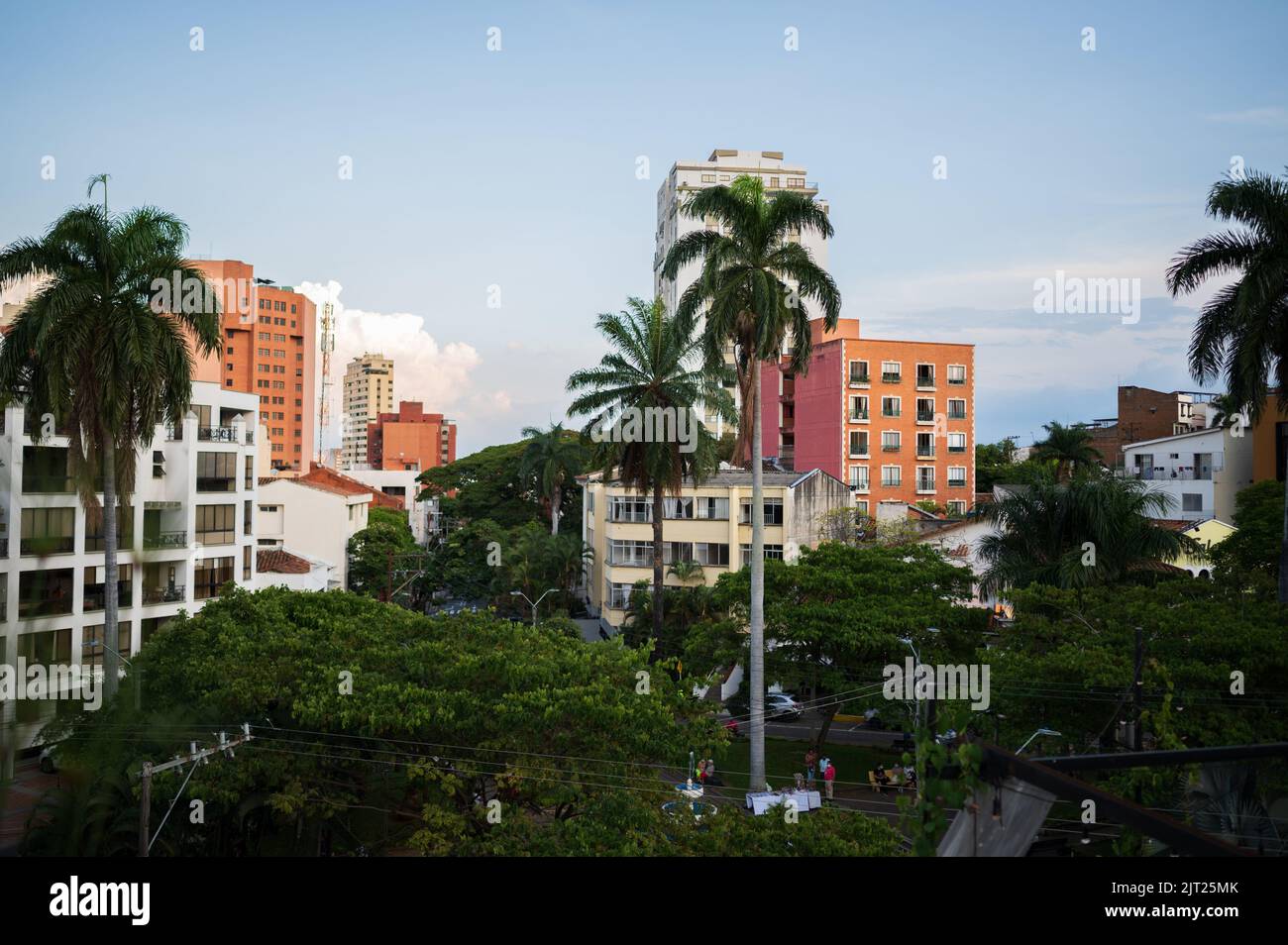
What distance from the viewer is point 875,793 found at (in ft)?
97.7

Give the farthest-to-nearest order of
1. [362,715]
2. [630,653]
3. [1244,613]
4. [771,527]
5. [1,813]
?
[771,527] < [1244,613] < [630,653] < [362,715] < [1,813]

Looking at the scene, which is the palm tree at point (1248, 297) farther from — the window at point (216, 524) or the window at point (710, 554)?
the window at point (216, 524)

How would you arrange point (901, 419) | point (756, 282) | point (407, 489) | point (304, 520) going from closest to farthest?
point (756, 282) → point (304, 520) → point (901, 419) → point (407, 489)

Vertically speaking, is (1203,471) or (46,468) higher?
(1203,471)

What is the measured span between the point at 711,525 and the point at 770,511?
3.18 meters

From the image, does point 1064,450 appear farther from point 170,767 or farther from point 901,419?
point 170,767

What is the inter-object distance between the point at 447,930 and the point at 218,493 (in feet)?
151

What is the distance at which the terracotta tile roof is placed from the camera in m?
53.2

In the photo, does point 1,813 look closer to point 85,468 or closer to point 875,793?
point 85,468

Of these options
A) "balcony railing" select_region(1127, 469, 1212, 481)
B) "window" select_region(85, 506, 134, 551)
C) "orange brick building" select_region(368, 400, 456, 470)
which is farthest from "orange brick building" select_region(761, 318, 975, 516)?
"orange brick building" select_region(368, 400, 456, 470)

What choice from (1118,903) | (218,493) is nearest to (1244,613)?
(1118,903)

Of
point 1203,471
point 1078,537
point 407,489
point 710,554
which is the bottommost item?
point 710,554

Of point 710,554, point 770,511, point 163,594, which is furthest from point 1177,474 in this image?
point 163,594

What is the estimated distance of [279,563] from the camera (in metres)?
54.4
